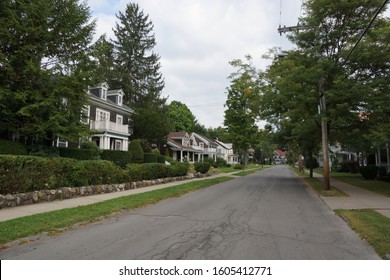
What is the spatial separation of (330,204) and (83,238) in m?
9.00

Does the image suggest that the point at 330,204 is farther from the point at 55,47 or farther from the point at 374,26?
the point at 55,47

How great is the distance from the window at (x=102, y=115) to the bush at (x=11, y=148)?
1254cm

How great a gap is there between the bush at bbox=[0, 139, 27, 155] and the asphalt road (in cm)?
1051

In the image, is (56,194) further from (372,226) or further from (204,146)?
(204,146)

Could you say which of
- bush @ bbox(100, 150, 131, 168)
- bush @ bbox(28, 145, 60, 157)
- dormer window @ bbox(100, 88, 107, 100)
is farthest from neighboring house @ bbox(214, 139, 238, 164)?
bush @ bbox(28, 145, 60, 157)

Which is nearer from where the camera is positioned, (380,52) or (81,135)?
(380,52)

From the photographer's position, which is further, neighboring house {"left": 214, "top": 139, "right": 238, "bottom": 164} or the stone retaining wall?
neighboring house {"left": 214, "top": 139, "right": 238, "bottom": 164}

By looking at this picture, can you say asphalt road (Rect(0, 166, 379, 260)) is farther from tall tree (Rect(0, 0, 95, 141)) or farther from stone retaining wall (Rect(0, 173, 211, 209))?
tall tree (Rect(0, 0, 95, 141))

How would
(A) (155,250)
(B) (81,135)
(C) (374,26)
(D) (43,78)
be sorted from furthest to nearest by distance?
(B) (81,135)
(D) (43,78)
(C) (374,26)
(A) (155,250)

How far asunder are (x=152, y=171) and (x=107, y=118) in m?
15.0

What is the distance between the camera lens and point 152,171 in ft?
58.3

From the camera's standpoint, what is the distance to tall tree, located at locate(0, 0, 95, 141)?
1474 cm
